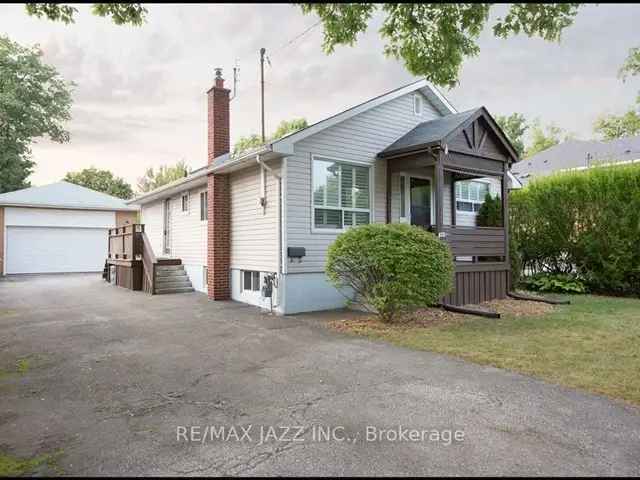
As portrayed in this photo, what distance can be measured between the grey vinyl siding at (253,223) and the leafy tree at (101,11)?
422cm

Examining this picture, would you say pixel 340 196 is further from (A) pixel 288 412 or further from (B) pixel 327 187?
(A) pixel 288 412

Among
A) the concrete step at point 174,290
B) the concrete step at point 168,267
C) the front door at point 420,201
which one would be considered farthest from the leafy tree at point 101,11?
the concrete step at point 168,267

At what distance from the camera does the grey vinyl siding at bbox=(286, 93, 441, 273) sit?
899 centimetres

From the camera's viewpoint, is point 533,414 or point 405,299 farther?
point 405,299

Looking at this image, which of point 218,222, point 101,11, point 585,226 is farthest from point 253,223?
point 585,226

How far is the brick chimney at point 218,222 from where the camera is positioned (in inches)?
425

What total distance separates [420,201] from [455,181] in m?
1.33

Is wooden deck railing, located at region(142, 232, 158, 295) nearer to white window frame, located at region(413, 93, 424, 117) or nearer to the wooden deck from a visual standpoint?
the wooden deck

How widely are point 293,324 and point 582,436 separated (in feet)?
17.1

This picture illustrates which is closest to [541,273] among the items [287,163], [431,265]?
[431,265]

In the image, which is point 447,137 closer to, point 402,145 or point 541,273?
point 402,145

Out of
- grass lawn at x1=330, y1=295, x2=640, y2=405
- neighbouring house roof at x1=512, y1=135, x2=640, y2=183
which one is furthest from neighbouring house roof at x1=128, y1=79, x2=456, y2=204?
neighbouring house roof at x1=512, y1=135, x2=640, y2=183

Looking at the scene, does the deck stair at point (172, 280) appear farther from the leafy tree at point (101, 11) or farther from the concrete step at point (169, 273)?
the leafy tree at point (101, 11)

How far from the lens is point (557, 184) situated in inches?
473
